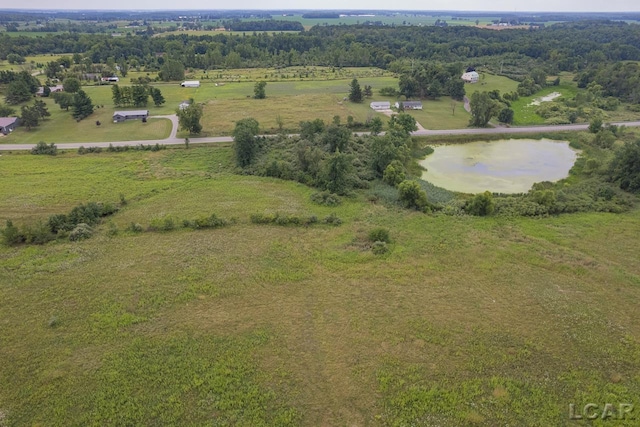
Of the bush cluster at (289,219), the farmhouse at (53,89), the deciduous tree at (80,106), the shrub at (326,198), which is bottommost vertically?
the bush cluster at (289,219)

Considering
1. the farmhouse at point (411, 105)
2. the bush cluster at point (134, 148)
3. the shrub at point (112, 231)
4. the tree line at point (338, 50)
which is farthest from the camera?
the tree line at point (338, 50)

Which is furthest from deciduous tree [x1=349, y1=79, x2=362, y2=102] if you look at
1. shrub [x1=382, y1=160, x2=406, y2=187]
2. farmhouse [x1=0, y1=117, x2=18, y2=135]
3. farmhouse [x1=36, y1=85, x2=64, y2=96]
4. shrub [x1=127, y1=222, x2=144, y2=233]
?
farmhouse [x1=36, y1=85, x2=64, y2=96]

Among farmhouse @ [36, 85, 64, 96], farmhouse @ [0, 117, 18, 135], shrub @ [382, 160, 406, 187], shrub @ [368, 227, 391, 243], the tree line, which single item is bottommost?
shrub @ [368, 227, 391, 243]

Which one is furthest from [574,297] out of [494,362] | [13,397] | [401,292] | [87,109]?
[87,109]

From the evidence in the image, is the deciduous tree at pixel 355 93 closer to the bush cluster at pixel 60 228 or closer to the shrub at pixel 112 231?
the bush cluster at pixel 60 228

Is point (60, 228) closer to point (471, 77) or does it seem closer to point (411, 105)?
point (411, 105)

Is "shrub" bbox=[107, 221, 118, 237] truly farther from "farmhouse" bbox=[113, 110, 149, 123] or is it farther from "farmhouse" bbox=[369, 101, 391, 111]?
"farmhouse" bbox=[369, 101, 391, 111]

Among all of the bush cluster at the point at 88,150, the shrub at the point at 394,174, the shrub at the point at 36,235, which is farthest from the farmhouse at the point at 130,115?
the shrub at the point at 394,174
